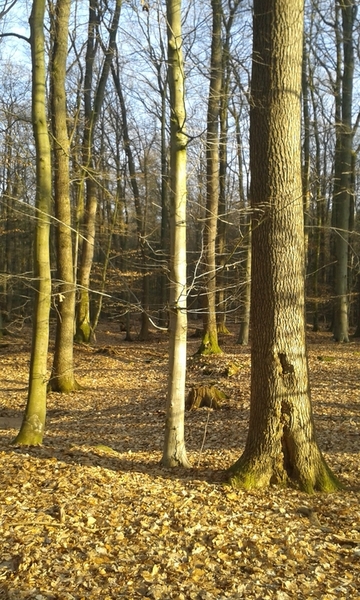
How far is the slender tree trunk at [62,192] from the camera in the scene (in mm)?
11672

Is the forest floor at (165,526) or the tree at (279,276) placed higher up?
the tree at (279,276)

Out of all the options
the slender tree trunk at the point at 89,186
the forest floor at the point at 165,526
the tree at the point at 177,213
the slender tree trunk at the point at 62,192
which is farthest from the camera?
the slender tree trunk at the point at 89,186

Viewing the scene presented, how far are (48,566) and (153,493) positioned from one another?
158cm

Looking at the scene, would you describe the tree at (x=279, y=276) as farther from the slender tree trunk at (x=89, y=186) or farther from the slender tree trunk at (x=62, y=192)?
the slender tree trunk at (x=89, y=186)

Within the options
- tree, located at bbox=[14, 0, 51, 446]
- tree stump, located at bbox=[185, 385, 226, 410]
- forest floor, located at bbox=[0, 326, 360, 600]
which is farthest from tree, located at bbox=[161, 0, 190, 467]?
tree stump, located at bbox=[185, 385, 226, 410]

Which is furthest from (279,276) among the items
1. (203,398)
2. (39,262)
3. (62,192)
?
(62,192)

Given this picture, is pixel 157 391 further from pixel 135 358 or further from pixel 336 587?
pixel 336 587

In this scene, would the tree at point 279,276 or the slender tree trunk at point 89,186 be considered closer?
the tree at point 279,276

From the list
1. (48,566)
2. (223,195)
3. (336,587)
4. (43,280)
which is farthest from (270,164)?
(223,195)

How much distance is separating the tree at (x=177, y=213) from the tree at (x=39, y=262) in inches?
85.8

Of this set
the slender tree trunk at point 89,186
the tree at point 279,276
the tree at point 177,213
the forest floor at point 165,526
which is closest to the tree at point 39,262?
the forest floor at point 165,526

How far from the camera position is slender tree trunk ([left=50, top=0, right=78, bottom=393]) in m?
11.7

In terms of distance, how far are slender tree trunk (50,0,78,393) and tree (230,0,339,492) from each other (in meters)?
6.70

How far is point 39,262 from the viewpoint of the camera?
7.45 metres
